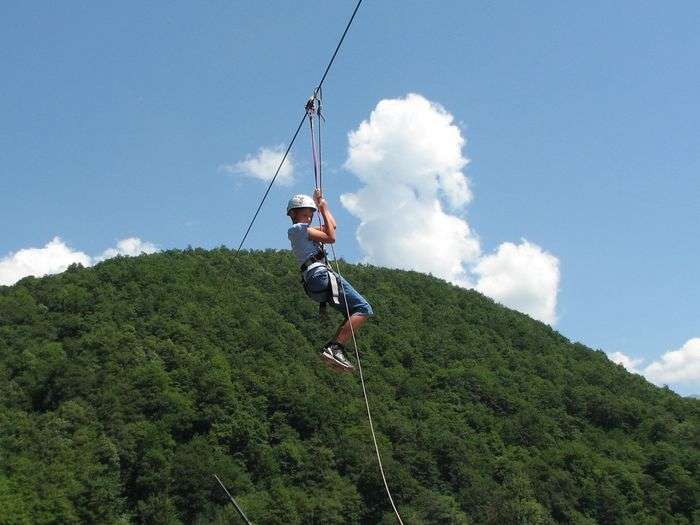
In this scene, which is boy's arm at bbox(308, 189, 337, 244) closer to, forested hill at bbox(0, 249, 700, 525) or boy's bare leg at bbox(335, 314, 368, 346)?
boy's bare leg at bbox(335, 314, 368, 346)

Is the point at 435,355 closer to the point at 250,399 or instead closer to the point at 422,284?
the point at 422,284

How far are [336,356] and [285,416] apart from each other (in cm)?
6668

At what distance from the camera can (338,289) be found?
8.36 metres

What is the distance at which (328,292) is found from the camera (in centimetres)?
839

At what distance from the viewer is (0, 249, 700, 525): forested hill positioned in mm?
59531

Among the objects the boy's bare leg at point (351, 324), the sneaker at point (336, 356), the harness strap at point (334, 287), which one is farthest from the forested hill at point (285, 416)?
the harness strap at point (334, 287)

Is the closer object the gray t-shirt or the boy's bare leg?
the gray t-shirt

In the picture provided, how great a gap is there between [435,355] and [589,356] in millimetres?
25964

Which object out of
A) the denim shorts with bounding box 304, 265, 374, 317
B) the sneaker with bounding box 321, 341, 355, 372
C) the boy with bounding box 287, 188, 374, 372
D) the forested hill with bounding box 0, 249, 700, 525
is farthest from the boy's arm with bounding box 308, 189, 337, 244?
the forested hill with bounding box 0, 249, 700, 525

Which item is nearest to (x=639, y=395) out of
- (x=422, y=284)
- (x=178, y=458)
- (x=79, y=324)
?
(x=422, y=284)

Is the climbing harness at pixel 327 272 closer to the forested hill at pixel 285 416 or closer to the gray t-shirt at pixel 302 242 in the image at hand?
the gray t-shirt at pixel 302 242

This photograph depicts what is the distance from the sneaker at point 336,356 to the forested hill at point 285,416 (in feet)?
161

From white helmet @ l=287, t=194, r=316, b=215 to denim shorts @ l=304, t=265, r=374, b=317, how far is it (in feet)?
2.28

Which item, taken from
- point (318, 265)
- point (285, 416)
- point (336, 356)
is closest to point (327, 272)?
point (318, 265)
